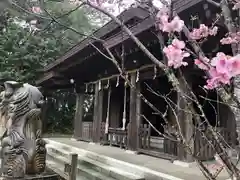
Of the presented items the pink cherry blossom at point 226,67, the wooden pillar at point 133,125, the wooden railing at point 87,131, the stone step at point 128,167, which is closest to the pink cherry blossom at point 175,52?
the pink cherry blossom at point 226,67

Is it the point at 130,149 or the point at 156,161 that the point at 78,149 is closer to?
the point at 130,149

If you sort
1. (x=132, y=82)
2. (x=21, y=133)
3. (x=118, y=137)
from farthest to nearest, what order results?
(x=118, y=137) → (x=132, y=82) → (x=21, y=133)

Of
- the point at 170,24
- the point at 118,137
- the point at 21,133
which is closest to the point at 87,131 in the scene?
the point at 118,137

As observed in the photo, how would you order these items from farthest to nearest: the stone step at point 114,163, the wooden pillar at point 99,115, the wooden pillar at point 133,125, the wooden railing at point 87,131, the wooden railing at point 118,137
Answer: the wooden railing at point 87,131
the wooden pillar at point 99,115
the wooden railing at point 118,137
the wooden pillar at point 133,125
the stone step at point 114,163

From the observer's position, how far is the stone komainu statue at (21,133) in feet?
11.3

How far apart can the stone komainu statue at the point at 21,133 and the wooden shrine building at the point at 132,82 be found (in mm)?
1235

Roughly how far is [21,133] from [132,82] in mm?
3568

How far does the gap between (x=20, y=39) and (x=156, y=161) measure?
11112mm

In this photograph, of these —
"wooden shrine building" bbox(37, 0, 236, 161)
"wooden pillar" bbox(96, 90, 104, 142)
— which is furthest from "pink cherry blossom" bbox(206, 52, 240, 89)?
"wooden pillar" bbox(96, 90, 104, 142)

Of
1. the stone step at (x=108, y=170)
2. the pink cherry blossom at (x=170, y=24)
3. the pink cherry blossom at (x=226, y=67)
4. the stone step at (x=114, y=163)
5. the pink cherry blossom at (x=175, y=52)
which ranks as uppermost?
the pink cherry blossom at (x=170, y=24)

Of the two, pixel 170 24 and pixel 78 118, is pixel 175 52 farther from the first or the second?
pixel 78 118

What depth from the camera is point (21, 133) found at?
3615 mm

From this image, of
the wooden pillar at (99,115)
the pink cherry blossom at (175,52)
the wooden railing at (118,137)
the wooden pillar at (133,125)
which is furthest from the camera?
the wooden pillar at (99,115)

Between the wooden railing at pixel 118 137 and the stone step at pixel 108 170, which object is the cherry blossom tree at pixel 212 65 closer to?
the stone step at pixel 108 170
